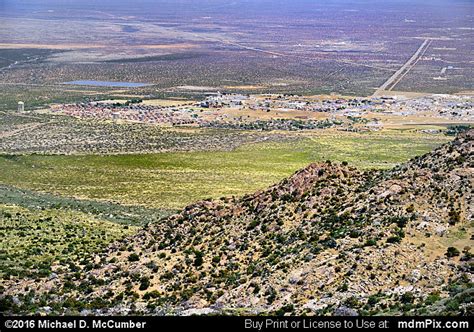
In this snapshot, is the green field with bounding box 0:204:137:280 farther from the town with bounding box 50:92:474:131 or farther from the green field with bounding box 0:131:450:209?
the town with bounding box 50:92:474:131

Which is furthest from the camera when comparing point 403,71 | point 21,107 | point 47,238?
point 403,71

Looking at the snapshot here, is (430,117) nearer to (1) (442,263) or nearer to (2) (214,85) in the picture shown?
(2) (214,85)

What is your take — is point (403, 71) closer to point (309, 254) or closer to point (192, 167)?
point (192, 167)

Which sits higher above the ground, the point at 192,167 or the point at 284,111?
the point at 192,167

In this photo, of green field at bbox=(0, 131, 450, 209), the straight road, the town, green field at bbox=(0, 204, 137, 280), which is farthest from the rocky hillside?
the straight road

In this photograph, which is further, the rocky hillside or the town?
the town

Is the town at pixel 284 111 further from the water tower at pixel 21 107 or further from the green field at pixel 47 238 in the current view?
the green field at pixel 47 238

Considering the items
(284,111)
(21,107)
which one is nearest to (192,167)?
(284,111)
